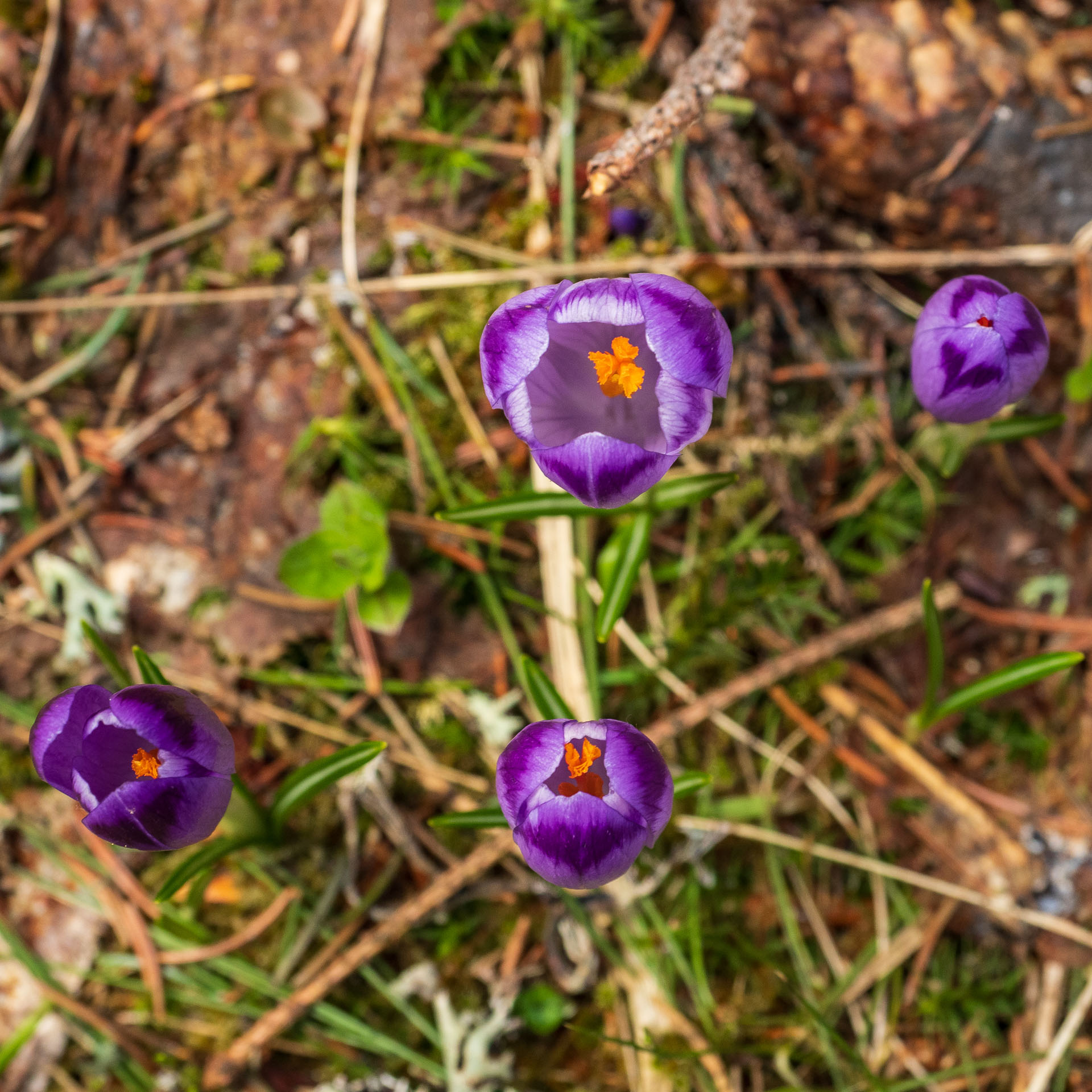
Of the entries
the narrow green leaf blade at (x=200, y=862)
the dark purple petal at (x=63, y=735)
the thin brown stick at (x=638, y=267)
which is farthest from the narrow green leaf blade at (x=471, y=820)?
the thin brown stick at (x=638, y=267)

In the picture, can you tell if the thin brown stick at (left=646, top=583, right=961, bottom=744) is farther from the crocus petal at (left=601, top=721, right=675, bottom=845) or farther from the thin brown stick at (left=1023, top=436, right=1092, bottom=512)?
the crocus petal at (left=601, top=721, right=675, bottom=845)

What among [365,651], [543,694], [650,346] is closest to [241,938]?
[365,651]

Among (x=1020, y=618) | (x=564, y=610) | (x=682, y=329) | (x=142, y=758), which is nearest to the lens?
(x=682, y=329)

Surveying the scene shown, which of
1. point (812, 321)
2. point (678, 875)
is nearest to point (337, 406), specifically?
point (812, 321)

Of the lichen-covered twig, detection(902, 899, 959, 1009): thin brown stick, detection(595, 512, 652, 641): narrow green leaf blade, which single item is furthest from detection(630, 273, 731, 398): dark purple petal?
detection(902, 899, 959, 1009): thin brown stick

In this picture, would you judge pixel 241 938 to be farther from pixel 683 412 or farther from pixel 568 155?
pixel 568 155
